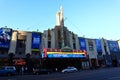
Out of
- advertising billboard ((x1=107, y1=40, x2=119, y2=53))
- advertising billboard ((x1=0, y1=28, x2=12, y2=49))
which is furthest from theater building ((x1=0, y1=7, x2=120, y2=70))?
advertising billboard ((x1=107, y1=40, x2=119, y2=53))

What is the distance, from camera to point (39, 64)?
50.3 m

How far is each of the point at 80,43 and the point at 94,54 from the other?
705 cm

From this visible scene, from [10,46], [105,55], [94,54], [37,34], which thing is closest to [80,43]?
[94,54]

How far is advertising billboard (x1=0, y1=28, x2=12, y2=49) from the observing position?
46.3 meters

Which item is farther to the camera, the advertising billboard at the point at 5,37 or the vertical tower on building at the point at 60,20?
the vertical tower on building at the point at 60,20

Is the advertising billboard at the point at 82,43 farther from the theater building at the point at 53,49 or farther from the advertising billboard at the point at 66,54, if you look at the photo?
the advertising billboard at the point at 66,54

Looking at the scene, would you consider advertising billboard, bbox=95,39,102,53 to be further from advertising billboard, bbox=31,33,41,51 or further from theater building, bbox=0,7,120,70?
advertising billboard, bbox=31,33,41,51

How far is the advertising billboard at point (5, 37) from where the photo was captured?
152 feet

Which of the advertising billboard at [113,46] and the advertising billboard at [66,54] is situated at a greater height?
the advertising billboard at [113,46]

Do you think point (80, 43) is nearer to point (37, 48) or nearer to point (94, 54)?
point (94, 54)

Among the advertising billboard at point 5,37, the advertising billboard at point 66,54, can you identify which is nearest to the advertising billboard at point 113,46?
the advertising billboard at point 66,54

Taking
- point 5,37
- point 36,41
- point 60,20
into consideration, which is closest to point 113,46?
point 60,20

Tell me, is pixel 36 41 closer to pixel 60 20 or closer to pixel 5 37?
pixel 5 37

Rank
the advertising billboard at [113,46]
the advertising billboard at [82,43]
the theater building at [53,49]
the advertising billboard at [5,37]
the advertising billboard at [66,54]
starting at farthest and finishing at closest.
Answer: the advertising billboard at [113,46]
the advertising billboard at [82,43]
the advertising billboard at [66,54]
the theater building at [53,49]
the advertising billboard at [5,37]
